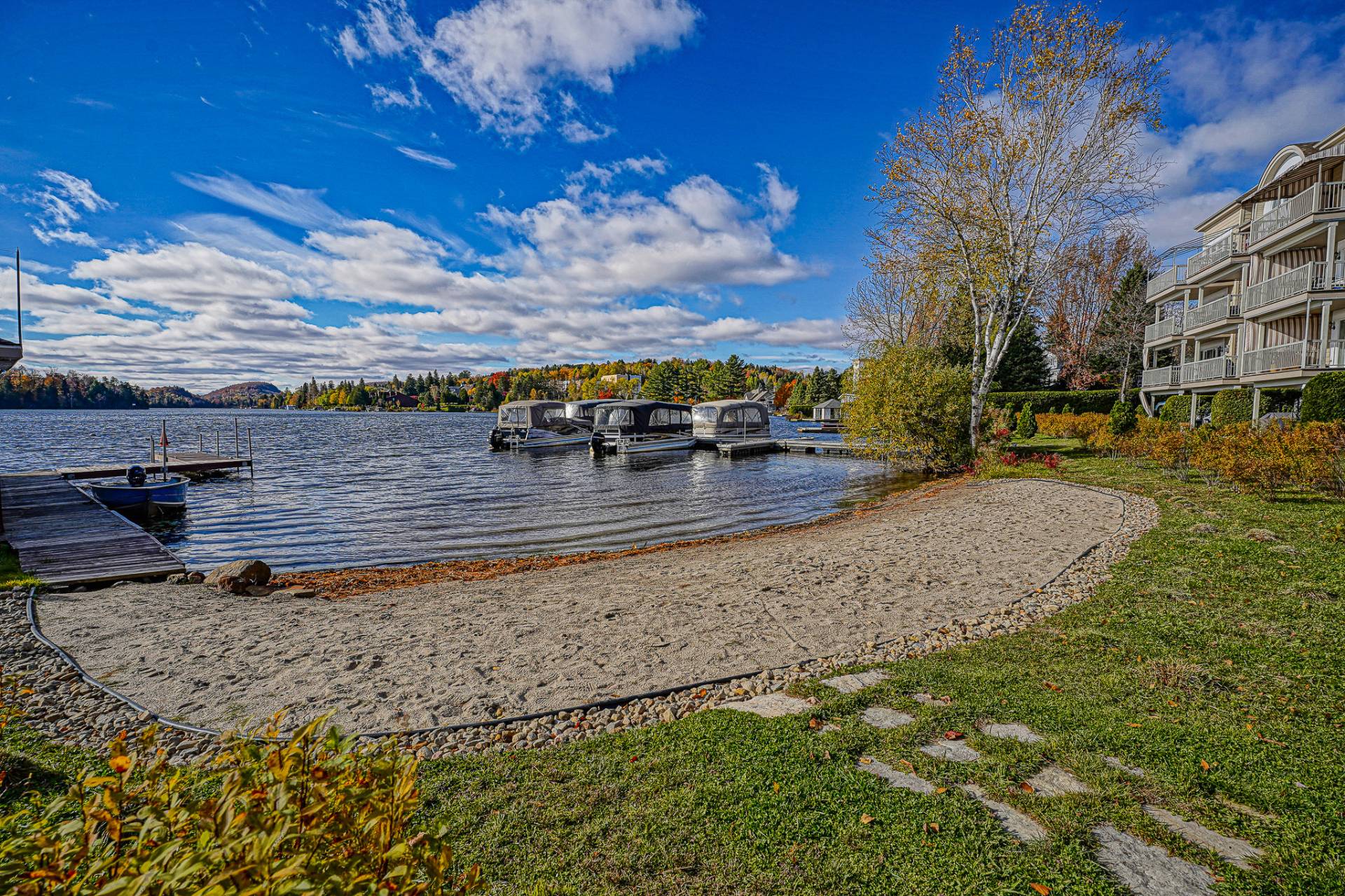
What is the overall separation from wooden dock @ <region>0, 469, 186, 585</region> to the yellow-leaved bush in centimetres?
1090

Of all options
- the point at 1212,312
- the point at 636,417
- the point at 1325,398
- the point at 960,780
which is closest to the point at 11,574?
the point at 960,780

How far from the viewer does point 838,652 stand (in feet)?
19.6

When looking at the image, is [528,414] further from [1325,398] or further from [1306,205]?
[1306,205]

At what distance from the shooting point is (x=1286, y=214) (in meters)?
20.9

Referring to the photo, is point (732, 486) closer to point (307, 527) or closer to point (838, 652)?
point (307, 527)

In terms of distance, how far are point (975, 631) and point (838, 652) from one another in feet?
5.54

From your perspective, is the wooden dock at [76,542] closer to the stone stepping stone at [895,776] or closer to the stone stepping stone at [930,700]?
the stone stepping stone at [895,776]

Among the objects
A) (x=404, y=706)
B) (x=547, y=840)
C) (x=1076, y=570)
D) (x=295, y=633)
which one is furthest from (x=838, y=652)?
(x=295, y=633)

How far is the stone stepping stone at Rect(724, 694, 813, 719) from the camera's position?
4.68 meters

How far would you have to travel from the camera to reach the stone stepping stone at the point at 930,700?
15.3ft

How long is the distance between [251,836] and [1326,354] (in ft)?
92.6

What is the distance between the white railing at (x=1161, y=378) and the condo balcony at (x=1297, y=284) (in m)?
5.16

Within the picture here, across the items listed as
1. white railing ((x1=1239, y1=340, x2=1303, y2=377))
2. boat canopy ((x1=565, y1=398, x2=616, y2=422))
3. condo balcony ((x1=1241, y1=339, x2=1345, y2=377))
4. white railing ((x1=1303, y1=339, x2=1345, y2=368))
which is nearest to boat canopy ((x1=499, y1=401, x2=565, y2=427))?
boat canopy ((x1=565, y1=398, x2=616, y2=422))

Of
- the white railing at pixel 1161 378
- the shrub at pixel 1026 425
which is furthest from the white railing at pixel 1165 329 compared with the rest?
the shrub at pixel 1026 425
